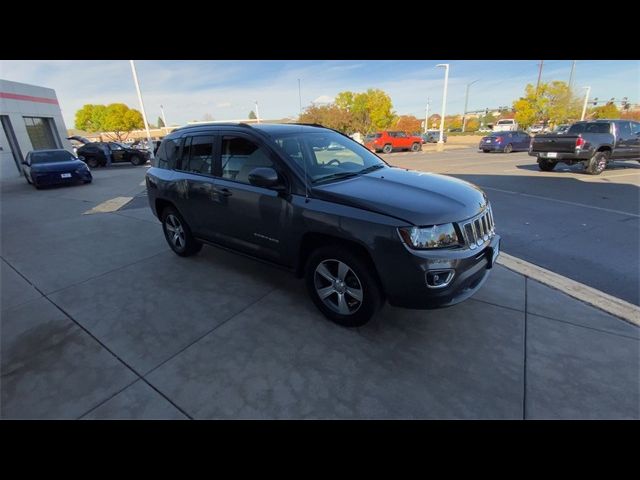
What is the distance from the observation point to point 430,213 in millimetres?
2455

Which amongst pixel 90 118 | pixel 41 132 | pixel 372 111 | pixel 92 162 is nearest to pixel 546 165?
pixel 92 162

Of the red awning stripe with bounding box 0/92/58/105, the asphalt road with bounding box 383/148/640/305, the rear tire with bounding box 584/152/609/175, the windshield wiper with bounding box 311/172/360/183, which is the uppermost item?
the red awning stripe with bounding box 0/92/58/105

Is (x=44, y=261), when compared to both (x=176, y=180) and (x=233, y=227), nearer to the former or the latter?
(x=176, y=180)

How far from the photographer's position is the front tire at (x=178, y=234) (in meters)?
4.49

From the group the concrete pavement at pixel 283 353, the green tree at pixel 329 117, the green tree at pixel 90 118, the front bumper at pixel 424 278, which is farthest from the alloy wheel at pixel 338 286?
the green tree at pixel 90 118

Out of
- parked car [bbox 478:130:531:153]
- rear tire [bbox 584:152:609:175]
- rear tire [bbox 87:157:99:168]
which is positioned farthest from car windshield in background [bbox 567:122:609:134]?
rear tire [bbox 87:157:99:168]

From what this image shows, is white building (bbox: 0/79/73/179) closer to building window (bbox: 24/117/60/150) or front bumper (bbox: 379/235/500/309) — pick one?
building window (bbox: 24/117/60/150)

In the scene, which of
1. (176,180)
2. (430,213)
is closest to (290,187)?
(430,213)

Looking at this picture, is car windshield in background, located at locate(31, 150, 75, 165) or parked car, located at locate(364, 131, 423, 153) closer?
car windshield in background, located at locate(31, 150, 75, 165)

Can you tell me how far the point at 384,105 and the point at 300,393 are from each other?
52.8 metres

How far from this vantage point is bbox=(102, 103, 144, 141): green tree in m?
61.3

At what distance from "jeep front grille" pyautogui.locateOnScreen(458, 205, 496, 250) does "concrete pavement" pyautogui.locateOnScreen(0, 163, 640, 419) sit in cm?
84

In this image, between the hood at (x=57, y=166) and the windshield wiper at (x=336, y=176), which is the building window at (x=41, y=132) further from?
the windshield wiper at (x=336, y=176)

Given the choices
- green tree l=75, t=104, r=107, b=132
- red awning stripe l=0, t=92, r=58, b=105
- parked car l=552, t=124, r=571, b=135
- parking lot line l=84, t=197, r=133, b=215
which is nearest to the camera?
parking lot line l=84, t=197, r=133, b=215
